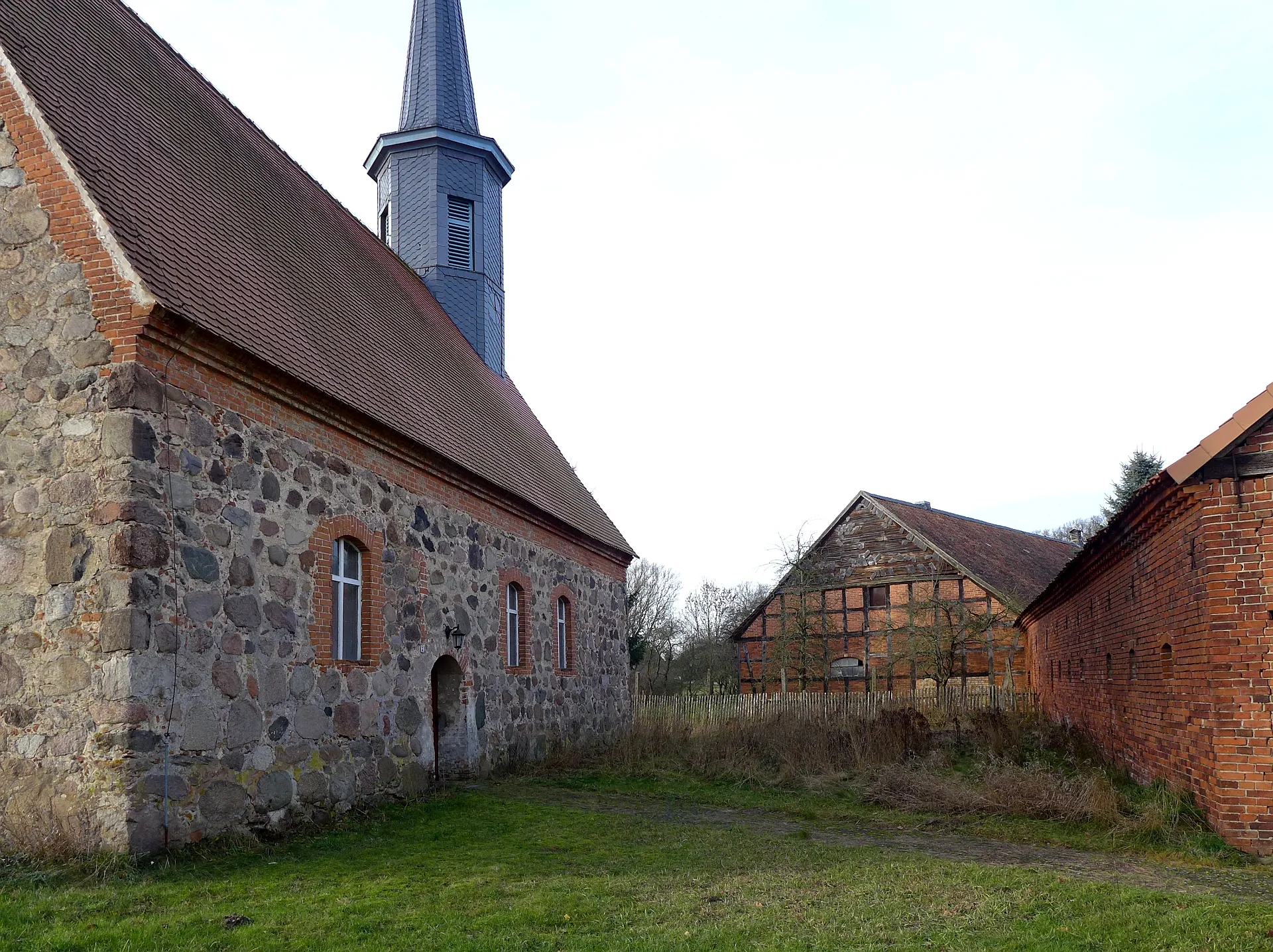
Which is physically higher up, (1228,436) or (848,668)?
(1228,436)

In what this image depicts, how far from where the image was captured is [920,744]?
13969mm

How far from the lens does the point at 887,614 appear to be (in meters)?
27.1

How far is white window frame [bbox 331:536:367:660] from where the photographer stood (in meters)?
9.91

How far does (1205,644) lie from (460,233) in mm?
14876

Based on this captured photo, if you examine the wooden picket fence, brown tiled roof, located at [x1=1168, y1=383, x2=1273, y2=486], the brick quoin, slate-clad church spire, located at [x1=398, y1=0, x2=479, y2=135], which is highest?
slate-clad church spire, located at [x1=398, y1=0, x2=479, y2=135]

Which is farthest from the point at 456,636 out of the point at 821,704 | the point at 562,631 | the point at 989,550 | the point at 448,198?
the point at 989,550

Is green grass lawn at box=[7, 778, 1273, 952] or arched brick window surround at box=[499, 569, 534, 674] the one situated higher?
arched brick window surround at box=[499, 569, 534, 674]

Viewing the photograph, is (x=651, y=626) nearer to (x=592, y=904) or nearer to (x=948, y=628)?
(x=948, y=628)

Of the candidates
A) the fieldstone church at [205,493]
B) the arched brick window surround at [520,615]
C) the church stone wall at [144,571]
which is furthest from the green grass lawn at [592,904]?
the arched brick window surround at [520,615]

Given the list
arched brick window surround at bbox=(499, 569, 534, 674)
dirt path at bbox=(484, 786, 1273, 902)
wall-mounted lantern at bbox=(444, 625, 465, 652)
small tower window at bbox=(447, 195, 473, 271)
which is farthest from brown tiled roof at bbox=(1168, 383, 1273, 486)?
small tower window at bbox=(447, 195, 473, 271)

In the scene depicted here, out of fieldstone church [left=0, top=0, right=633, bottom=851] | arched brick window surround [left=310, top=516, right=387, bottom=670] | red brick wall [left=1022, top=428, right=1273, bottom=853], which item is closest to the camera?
fieldstone church [left=0, top=0, right=633, bottom=851]

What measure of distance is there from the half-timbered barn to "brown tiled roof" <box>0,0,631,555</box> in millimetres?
12343

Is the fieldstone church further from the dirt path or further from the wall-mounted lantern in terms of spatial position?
the dirt path

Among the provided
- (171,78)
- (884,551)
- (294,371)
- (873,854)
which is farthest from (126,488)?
(884,551)
